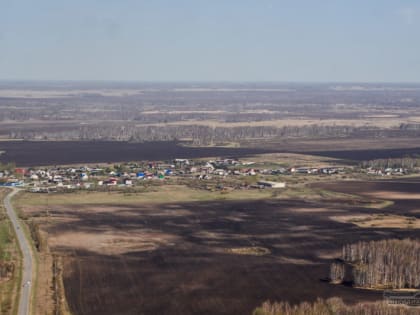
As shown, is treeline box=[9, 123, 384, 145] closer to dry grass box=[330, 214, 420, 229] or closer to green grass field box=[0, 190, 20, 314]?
dry grass box=[330, 214, 420, 229]

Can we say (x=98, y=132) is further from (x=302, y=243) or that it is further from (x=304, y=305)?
(x=304, y=305)

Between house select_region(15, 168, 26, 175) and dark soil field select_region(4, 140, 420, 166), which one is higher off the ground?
house select_region(15, 168, 26, 175)

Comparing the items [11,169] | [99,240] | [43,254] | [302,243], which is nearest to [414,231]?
[302,243]

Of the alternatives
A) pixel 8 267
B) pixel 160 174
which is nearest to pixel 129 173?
pixel 160 174

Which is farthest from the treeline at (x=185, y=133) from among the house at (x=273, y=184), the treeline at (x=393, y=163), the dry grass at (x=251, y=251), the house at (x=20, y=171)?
the dry grass at (x=251, y=251)

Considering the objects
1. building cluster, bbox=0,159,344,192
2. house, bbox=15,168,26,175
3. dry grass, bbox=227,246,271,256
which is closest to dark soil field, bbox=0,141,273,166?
house, bbox=15,168,26,175

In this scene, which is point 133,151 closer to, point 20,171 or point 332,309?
point 20,171
